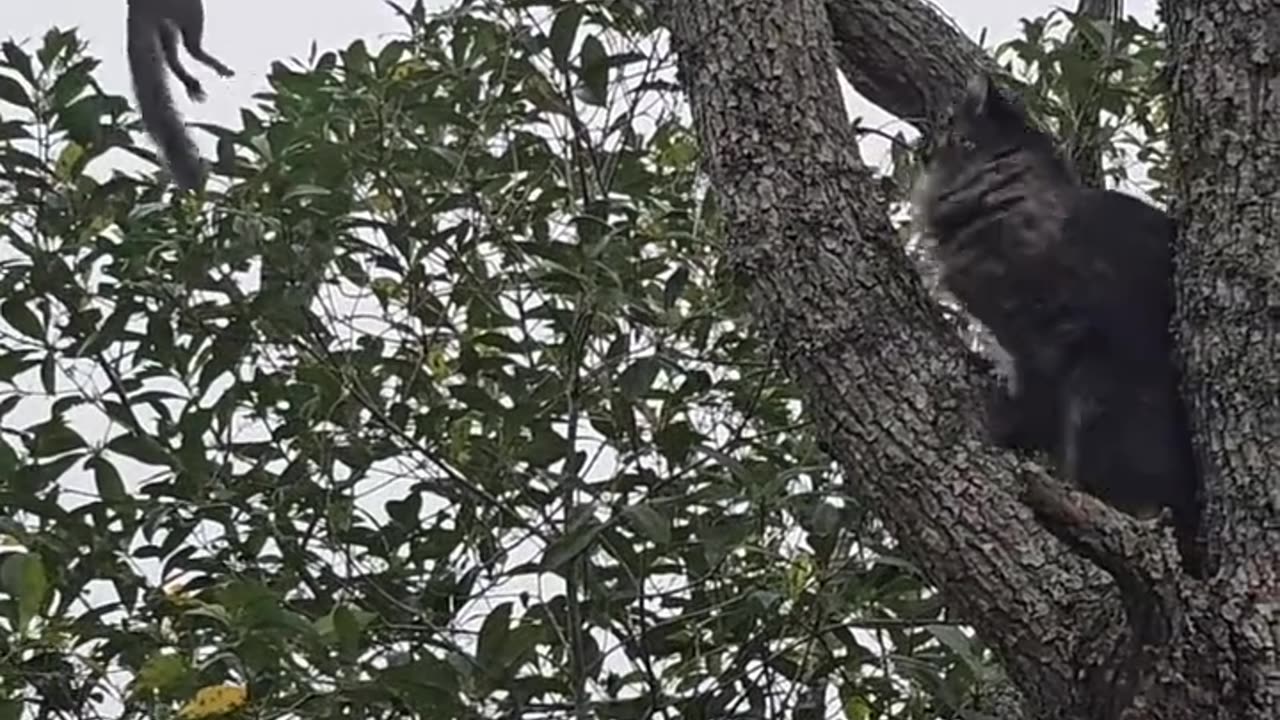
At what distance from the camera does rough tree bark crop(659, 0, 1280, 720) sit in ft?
4.19

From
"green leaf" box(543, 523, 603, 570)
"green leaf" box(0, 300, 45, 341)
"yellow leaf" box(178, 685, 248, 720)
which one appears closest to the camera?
"yellow leaf" box(178, 685, 248, 720)

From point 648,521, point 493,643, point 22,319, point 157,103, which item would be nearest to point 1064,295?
point 648,521

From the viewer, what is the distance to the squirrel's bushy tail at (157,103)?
1.12 metres

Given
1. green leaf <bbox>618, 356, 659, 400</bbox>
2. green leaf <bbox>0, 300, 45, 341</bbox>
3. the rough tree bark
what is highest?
green leaf <bbox>0, 300, 45, 341</bbox>

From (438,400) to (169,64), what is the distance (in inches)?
44.5

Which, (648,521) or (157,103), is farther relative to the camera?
(648,521)

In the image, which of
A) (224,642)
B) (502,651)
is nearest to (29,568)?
(224,642)

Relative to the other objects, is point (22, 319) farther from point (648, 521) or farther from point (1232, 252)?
point (1232, 252)

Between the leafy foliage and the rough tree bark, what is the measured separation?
21.4 inches

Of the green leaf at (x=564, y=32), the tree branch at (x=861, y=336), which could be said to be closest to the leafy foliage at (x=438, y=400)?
the green leaf at (x=564, y=32)

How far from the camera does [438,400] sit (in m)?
2.26

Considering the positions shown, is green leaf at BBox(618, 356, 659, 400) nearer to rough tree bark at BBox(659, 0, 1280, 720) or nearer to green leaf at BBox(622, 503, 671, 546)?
green leaf at BBox(622, 503, 671, 546)

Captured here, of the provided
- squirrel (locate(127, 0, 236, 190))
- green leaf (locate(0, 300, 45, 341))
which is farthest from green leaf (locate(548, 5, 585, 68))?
squirrel (locate(127, 0, 236, 190))

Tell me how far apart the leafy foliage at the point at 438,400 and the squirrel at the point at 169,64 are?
2.48 feet
